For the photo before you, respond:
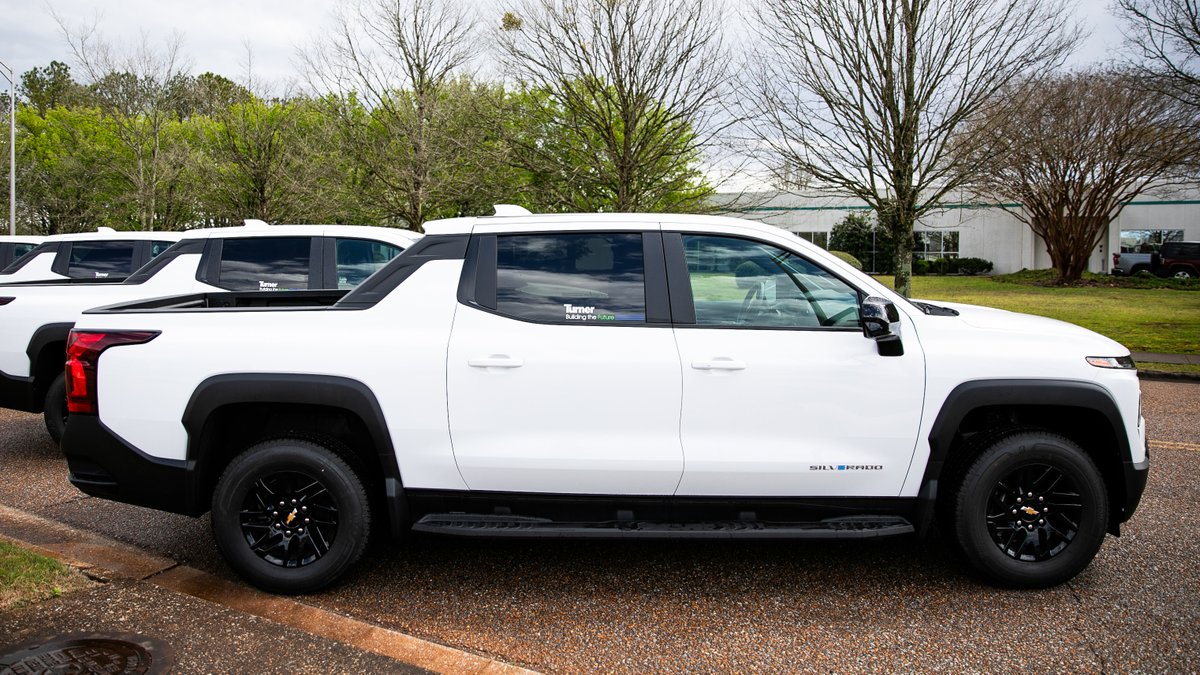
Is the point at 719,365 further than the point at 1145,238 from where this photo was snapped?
No

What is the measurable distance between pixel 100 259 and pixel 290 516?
7.87 metres

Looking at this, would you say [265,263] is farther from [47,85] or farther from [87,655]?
[47,85]

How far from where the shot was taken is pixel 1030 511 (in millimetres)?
3949

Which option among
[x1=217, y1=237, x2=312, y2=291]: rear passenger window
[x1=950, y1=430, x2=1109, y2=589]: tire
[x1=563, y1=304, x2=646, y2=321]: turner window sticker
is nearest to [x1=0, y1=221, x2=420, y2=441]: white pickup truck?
[x1=217, y1=237, x2=312, y2=291]: rear passenger window

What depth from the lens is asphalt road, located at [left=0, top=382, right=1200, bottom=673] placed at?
131 inches

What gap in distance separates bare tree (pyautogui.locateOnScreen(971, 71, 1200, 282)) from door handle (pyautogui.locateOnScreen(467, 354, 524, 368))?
83.2 ft

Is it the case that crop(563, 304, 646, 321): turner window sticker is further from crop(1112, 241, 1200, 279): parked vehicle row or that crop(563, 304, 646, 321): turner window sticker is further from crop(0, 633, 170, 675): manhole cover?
crop(1112, 241, 1200, 279): parked vehicle row

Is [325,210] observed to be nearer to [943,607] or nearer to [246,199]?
[246,199]

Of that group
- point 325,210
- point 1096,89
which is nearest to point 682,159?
point 325,210

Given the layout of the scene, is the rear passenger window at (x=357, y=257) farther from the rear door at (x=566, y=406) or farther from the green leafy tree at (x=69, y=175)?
the green leafy tree at (x=69, y=175)

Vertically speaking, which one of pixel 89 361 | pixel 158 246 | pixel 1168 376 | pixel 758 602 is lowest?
pixel 758 602

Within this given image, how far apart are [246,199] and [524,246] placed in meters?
25.5

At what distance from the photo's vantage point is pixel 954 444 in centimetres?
409

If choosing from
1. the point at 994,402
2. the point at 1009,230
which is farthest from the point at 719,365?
the point at 1009,230
